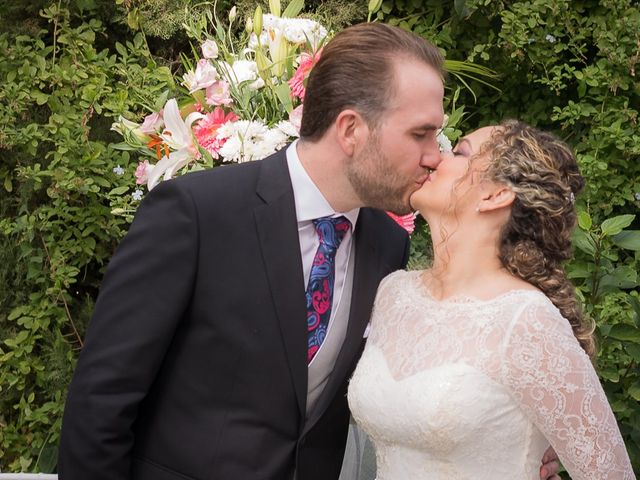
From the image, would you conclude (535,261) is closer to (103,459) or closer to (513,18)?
(103,459)

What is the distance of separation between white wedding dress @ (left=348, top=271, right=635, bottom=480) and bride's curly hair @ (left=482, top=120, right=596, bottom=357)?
115 millimetres

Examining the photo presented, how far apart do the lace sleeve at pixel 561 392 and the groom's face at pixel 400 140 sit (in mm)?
493

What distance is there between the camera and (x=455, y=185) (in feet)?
9.48

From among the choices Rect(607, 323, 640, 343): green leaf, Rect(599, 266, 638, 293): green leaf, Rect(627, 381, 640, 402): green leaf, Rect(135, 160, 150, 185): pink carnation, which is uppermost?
Rect(135, 160, 150, 185): pink carnation

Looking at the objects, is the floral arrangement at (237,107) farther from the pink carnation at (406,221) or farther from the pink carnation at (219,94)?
the pink carnation at (406,221)

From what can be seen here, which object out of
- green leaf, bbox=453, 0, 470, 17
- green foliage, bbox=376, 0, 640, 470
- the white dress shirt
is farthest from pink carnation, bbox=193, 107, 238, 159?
green leaf, bbox=453, 0, 470, 17

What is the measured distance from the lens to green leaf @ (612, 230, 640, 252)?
3662 mm

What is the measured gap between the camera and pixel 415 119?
2.82 meters

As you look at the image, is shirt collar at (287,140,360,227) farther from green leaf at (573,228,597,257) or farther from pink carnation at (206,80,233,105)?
green leaf at (573,228,597,257)

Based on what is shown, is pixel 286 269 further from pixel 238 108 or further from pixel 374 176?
pixel 238 108

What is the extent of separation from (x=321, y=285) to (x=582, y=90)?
2.36m

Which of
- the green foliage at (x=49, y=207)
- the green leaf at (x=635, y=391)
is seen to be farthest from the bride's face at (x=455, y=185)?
the green foliage at (x=49, y=207)

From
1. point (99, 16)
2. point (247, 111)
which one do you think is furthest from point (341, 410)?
point (99, 16)

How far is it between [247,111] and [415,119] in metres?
0.69
